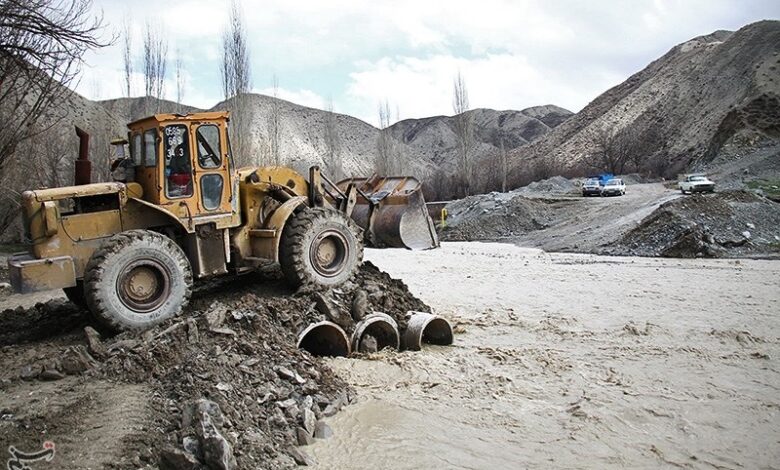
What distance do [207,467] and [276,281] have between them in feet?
14.3

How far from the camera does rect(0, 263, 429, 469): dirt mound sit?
15.8ft

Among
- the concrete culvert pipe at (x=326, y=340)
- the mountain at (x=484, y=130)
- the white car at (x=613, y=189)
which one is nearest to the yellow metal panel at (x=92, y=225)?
the concrete culvert pipe at (x=326, y=340)

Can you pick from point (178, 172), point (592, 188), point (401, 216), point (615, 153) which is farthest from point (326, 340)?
point (615, 153)

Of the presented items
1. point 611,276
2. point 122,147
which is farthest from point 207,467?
point 611,276

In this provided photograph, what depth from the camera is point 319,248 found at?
864 centimetres

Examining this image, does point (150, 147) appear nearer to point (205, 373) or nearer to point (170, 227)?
point (170, 227)

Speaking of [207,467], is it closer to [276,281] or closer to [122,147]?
[276,281]

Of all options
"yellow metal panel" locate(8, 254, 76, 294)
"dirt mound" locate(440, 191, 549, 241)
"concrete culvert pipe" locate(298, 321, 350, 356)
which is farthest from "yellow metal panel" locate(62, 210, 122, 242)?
"dirt mound" locate(440, 191, 549, 241)

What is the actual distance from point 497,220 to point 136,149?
69.2 feet

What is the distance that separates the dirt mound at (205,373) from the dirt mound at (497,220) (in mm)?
19074

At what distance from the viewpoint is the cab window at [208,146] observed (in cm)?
788

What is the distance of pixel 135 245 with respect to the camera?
7078mm

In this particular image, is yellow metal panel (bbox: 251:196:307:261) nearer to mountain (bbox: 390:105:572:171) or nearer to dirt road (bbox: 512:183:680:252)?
dirt road (bbox: 512:183:680:252)

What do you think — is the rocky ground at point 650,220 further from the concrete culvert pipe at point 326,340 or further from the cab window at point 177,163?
the cab window at point 177,163
